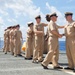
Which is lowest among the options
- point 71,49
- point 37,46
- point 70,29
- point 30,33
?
point 71,49

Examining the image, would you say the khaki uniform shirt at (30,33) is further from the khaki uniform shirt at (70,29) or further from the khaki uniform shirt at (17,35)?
the khaki uniform shirt at (70,29)

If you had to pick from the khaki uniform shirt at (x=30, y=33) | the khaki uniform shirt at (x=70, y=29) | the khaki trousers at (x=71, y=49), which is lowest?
A: the khaki trousers at (x=71, y=49)

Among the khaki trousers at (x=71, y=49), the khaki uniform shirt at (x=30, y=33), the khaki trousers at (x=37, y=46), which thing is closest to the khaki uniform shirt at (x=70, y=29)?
the khaki trousers at (x=71, y=49)

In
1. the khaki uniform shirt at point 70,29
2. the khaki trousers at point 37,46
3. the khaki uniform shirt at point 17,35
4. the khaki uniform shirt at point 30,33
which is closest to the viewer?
the khaki uniform shirt at point 70,29

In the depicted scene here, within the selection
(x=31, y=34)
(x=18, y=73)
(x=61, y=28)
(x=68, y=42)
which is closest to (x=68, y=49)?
(x=68, y=42)

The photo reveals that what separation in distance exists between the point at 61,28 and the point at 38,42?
2304 mm

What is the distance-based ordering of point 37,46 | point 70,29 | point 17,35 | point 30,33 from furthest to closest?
point 17,35
point 30,33
point 37,46
point 70,29

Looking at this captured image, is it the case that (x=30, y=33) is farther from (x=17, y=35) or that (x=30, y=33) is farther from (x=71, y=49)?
(x=71, y=49)

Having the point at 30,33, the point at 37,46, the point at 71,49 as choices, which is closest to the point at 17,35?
the point at 30,33

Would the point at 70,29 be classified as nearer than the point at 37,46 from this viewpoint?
Yes

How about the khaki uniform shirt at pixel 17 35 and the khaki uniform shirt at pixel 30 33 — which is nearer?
the khaki uniform shirt at pixel 30 33

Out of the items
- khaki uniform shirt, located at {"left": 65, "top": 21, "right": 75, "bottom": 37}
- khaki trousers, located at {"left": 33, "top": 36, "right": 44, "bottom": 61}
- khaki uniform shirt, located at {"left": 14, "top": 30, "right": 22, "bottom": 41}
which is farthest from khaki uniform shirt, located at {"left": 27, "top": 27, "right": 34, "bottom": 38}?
khaki uniform shirt, located at {"left": 65, "top": 21, "right": 75, "bottom": 37}

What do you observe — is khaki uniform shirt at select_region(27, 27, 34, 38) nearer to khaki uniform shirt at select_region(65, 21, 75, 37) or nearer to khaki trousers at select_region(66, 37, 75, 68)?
khaki trousers at select_region(66, 37, 75, 68)

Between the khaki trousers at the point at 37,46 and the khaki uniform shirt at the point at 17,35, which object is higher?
the khaki uniform shirt at the point at 17,35
